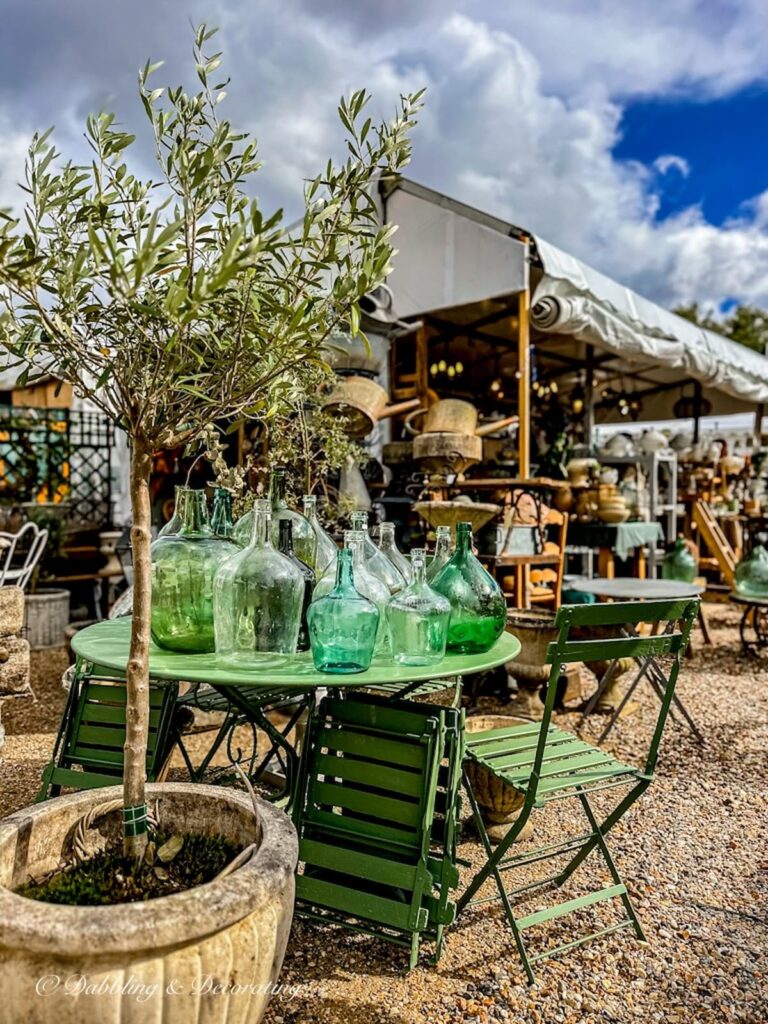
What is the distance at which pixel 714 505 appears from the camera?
9461mm

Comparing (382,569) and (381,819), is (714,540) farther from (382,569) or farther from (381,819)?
(381,819)

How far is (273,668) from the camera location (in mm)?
1674

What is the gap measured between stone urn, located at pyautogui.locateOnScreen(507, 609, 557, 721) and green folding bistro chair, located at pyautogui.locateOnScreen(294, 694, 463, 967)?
5.74 feet

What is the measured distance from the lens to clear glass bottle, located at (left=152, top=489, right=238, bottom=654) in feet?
5.85

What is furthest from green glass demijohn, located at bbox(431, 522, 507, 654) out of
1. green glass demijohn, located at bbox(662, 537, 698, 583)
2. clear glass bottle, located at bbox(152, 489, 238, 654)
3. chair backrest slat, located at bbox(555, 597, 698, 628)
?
green glass demijohn, located at bbox(662, 537, 698, 583)

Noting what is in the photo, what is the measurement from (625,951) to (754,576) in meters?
4.14

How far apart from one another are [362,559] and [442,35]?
475 centimetres

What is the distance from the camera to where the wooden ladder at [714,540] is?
790cm

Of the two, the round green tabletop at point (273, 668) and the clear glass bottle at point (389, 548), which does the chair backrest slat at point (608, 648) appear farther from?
the clear glass bottle at point (389, 548)

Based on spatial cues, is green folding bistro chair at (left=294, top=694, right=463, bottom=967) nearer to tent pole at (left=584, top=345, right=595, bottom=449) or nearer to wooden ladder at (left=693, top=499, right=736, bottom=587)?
wooden ladder at (left=693, top=499, right=736, bottom=587)

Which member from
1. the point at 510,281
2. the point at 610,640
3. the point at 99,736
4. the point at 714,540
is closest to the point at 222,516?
the point at 99,736

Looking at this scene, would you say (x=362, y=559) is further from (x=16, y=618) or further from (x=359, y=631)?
(x=16, y=618)

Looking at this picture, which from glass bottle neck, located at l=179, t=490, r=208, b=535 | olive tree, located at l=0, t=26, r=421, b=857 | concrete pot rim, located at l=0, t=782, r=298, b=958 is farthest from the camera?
glass bottle neck, located at l=179, t=490, r=208, b=535

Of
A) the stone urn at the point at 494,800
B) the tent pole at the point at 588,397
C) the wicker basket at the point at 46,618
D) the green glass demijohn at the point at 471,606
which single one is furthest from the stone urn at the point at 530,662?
the tent pole at the point at 588,397
